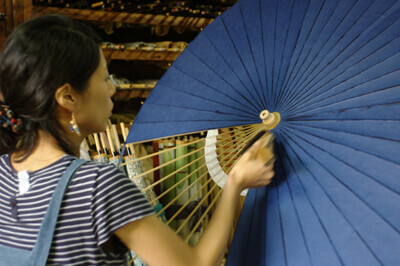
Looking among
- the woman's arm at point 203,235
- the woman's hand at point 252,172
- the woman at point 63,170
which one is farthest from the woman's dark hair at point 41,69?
the woman's hand at point 252,172

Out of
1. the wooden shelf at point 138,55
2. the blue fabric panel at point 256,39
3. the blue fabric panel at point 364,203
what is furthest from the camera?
the wooden shelf at point 138,55

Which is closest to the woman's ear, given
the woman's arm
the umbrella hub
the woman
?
the woman

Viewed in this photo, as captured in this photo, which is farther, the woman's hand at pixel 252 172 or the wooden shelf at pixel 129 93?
the wooden shelf at pixel 129 93

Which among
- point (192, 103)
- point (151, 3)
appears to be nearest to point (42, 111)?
point (192, 103)

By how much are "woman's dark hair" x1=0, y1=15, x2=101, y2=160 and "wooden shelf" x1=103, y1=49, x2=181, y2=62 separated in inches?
59.4

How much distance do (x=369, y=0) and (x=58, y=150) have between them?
25.6 inches

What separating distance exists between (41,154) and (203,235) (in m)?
0.33

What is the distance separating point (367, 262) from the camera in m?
0.57

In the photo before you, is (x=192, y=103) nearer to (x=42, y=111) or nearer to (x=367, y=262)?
(x=42, y=111)

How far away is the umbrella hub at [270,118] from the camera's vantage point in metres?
0.77

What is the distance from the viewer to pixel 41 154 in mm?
685

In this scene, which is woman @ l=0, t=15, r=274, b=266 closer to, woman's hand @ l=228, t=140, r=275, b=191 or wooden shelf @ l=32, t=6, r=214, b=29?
woman's hand @ l=228, t=140, r=275, b=191

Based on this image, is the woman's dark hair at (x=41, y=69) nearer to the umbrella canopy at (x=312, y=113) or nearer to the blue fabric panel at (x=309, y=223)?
the umbrella canopy at (x=312, y=113)

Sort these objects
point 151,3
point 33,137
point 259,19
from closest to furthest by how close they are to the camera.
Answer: point 33,137
point 259,19
point 151,3
